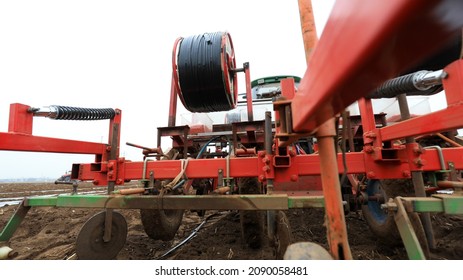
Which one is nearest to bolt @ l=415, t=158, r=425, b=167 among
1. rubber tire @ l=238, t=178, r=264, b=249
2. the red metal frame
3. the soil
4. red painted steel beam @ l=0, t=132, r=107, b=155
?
the red metal frame

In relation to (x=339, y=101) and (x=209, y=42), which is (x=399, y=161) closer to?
(x=339, y=101)

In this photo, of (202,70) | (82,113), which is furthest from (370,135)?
(82,113)

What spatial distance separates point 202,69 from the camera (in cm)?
332

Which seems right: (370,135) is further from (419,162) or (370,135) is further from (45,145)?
(45,145)

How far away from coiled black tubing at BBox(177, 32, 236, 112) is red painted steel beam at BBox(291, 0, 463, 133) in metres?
2.69

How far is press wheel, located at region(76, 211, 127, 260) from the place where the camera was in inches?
98.3

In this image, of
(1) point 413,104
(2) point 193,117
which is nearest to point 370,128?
(1) point 413,104

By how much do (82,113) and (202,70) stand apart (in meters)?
1.66

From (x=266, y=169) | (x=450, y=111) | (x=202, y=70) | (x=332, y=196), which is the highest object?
(x=202, y=70)

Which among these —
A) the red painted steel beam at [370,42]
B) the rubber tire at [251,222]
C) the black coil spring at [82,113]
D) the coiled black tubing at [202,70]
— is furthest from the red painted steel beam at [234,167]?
the red painted steel beam at [370,42]

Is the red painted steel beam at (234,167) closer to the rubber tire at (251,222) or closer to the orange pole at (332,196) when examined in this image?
the rubber tire at (251,222)

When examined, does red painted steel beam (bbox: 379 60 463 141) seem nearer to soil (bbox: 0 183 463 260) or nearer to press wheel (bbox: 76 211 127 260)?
soil (bbox: 0 183 463 260)

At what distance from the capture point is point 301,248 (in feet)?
3.42

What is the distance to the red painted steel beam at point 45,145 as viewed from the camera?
2129 millimetres
